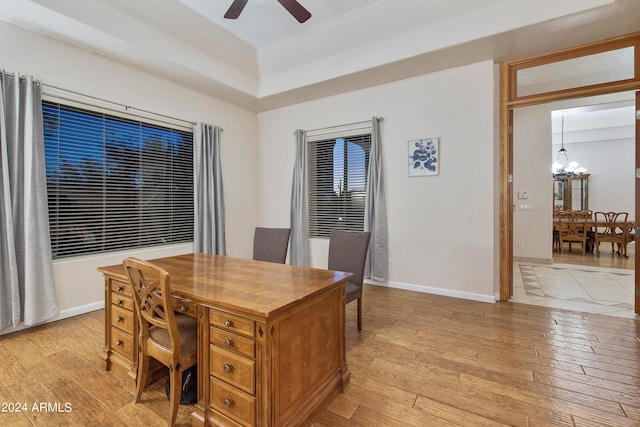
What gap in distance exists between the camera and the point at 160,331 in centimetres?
166

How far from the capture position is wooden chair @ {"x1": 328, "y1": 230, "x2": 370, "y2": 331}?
2.67 metres

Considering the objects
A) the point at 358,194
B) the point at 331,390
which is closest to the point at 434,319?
the point at 331,390

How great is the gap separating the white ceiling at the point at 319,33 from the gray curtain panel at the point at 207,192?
0.68 m

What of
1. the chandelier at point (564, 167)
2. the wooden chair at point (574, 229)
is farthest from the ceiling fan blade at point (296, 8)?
the chandelier at point (564, 167)

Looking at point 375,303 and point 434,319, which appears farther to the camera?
point 375,303

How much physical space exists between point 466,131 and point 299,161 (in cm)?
243

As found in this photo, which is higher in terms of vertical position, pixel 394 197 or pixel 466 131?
pixel 466 131

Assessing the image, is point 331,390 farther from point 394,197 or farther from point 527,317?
point 394,197

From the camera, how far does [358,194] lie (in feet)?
14.5

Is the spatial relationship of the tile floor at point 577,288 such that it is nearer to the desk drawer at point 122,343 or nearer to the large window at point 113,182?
the desk drawer at point 122,343

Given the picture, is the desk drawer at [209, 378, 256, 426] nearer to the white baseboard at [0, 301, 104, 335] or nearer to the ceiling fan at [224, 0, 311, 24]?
the white baseboard at [0, 301, 104, 335]

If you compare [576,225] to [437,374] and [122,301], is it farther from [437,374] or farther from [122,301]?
[122,301]

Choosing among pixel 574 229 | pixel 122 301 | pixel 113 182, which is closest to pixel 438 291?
pixel 122 301

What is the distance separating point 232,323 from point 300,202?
345cm
